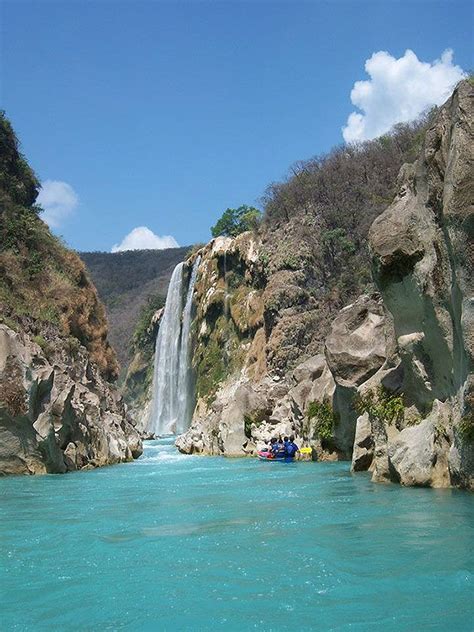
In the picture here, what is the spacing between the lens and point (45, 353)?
24.4m

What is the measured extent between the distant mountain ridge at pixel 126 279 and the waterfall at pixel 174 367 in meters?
36.6

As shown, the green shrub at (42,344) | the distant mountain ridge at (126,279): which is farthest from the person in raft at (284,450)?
the distant mountain ridge at (126,279)

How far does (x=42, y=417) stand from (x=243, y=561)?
14044 mm

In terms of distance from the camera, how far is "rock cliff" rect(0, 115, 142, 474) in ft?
64.8

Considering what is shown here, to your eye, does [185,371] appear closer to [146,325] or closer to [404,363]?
[146,325]

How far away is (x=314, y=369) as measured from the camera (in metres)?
26.4

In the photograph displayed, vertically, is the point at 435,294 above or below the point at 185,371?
below

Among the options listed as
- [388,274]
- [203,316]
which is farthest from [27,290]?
[203,316]

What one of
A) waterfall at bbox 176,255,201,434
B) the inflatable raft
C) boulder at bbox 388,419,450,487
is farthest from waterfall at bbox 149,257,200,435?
boulder at bbox 388,419,450,487

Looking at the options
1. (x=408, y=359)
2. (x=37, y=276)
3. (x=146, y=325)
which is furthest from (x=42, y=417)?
(x=146, y=325)

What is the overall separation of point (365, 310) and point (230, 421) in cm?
1145

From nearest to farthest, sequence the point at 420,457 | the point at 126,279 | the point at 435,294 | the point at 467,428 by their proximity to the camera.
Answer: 1. the point at 467,428
2. the point at 435,294
3. the point at 420,457
4. the point at 126,279

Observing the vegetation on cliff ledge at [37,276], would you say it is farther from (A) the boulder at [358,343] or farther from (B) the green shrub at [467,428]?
(B) the green shrub at [467,428]

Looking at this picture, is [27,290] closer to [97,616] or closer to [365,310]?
[365,310]
